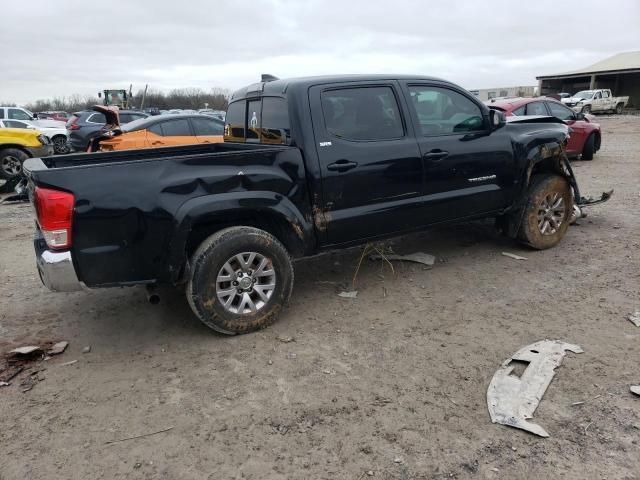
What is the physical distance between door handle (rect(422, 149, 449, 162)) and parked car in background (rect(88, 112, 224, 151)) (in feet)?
18.6

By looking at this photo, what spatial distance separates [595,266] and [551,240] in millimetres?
618

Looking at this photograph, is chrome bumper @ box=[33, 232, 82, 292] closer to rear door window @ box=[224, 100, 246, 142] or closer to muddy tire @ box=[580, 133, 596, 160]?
rear door window @ box=[224, 100, 246, 142]

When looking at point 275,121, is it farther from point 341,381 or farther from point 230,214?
point 341,381

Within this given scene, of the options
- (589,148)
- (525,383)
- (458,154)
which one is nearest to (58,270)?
(525,383)

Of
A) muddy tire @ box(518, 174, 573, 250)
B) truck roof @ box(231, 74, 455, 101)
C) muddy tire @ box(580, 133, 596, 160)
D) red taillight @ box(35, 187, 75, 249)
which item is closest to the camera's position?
red taillight @ box(35, 187, 75, 249)

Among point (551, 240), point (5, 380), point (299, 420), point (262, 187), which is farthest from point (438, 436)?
point (551, 240)

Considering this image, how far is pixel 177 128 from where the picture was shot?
9.80m

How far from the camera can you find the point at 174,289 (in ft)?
15.3

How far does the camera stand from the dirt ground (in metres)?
2.45

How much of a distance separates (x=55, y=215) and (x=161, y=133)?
22.9 ft

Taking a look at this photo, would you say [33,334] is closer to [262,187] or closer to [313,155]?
[262,187]

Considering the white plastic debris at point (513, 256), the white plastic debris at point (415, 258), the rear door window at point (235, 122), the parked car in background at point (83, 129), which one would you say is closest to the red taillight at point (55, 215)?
the rear door window at point (235, 122)

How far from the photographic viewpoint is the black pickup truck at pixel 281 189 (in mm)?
3191

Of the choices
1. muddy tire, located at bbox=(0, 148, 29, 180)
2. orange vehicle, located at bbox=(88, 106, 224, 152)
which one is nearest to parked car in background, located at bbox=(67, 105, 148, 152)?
muddy tire, located at bbox=(0, 148, 29, 180)
